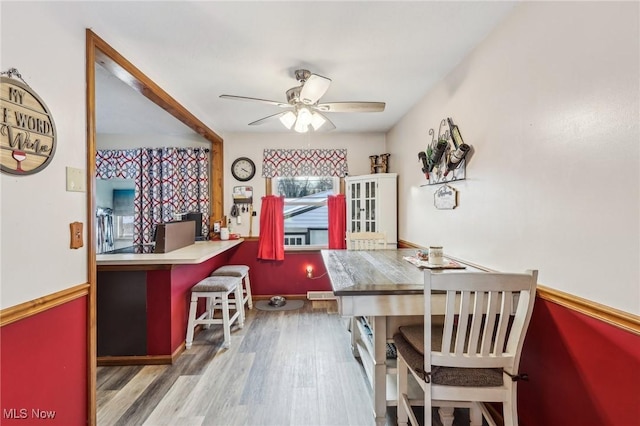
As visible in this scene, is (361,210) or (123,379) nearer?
(123,379)

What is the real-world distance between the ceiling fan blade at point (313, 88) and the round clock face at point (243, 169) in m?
2.11

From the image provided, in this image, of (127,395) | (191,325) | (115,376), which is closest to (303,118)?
(191,325)

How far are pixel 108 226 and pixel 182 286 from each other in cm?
236

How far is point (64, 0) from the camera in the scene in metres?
1.45

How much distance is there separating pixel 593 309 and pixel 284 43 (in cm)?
211

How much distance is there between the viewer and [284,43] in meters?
1.93

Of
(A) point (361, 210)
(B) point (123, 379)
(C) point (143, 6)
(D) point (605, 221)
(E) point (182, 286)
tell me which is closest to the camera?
(D) point (605, 221)

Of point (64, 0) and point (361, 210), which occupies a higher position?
point (64, 0)

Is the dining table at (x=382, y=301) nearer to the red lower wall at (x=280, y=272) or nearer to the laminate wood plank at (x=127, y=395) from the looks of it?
the laminate wood plank at (x=127, y=395)

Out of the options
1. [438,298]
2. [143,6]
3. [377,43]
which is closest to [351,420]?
[438,298]

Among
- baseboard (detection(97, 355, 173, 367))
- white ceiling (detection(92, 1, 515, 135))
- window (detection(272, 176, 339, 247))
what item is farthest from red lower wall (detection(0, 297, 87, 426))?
window (detection(272, 176, 339, 247))

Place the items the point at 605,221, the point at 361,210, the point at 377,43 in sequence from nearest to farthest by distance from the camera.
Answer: the point at 605,221 < the point at 377,43 < the point at 361,210

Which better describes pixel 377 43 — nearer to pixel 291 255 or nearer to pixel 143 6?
pixel 143 6

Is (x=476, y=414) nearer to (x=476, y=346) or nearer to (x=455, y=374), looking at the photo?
(x=455, y=374)
